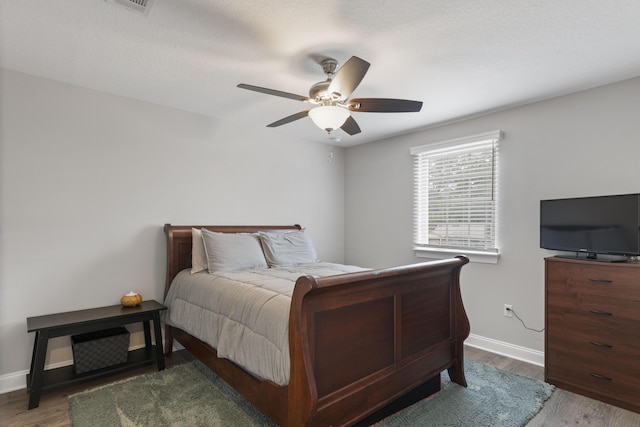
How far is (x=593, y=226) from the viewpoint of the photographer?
8.36 ft

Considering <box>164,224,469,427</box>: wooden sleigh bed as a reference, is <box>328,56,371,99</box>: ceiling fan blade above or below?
above

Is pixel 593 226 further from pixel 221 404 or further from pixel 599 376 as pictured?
pixel 221 404

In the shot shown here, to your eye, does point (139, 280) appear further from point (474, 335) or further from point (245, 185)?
point (474, 335)

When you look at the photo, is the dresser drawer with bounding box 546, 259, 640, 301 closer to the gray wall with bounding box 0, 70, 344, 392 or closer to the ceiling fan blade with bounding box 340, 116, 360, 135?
the ceiling fan blade with bounding box 340, 116, 360, 135

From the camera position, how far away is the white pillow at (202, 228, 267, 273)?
9.98ft

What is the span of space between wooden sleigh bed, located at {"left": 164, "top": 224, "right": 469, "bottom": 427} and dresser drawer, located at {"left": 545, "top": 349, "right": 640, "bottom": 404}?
29.0 inches

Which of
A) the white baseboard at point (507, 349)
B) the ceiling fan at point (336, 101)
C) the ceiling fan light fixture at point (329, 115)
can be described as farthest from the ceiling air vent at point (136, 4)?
the white baseboard at point (507, 349)

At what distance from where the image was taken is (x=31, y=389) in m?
2.27

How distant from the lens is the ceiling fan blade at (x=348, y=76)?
180cm

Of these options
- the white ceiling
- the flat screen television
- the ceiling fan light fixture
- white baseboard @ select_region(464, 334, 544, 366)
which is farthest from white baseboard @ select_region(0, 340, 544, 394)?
the ceiling fan light fixture

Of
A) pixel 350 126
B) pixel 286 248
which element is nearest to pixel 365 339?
pixel 350 126

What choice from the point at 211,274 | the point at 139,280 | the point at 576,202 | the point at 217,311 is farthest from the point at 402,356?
the point at 139,280

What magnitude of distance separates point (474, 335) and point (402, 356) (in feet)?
5.91

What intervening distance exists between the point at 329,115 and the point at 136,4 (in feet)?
3.97
